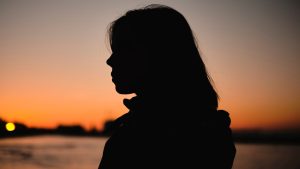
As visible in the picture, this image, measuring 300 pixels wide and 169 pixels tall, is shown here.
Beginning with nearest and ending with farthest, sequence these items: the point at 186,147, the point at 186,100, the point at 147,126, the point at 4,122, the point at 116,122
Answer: the point at 186,147 < the point at 147,126 < the point at 186,100 < the point at 116,122 < the point at 4,122

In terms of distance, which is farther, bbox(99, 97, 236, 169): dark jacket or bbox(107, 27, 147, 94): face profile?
bbox(107, 27, 147, 94): face profile

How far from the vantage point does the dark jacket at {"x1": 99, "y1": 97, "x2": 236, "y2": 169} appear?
1.30m

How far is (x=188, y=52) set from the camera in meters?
1.72

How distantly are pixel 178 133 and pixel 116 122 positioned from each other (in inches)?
18.2

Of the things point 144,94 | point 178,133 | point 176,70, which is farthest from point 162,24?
point 178,133

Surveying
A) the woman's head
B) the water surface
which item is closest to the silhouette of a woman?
the woman's head

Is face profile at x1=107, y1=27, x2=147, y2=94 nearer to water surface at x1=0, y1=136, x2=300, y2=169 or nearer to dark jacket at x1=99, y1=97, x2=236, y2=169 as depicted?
dark jacket at x1=99, y1=97, x2=236, y2=169

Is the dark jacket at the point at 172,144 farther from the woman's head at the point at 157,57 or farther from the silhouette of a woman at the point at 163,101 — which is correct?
the woman's head at the point at 157,57

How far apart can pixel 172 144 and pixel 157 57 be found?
0.51 m

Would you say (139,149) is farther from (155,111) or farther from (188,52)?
(188,52)

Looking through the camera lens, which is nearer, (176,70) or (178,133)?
(178,133)

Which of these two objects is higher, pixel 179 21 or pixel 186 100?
pixel 179 21

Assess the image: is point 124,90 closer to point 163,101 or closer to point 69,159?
point 163,101

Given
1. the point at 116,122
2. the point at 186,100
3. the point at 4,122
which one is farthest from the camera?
the point at 4,122
